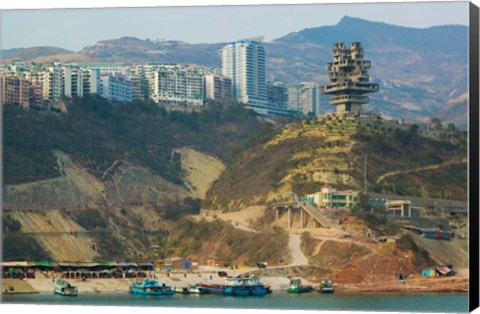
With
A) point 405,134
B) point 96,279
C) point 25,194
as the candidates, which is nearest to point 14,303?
point 96,279

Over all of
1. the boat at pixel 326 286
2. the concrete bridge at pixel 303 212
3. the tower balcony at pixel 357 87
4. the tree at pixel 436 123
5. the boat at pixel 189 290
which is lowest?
the boat at pixel 189 290

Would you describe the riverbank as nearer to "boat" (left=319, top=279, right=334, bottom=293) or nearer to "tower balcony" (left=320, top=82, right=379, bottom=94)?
"boat" (left=319, top=279, right=334, bottom=293)

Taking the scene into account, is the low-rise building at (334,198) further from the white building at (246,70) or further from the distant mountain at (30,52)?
the distant mountain at (30,52)

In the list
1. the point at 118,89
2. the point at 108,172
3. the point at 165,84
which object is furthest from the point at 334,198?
the point at 118,89

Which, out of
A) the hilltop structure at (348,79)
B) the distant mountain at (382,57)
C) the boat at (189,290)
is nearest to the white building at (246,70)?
the distant mountain at (382,57)

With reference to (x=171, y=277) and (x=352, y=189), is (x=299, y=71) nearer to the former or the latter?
(x=352, y=189)

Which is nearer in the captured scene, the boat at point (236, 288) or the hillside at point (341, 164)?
the boat at point (236, 288)

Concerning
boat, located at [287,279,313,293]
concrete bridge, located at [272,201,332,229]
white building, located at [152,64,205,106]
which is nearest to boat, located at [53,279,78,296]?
boat, located at [287,279,313,293]
